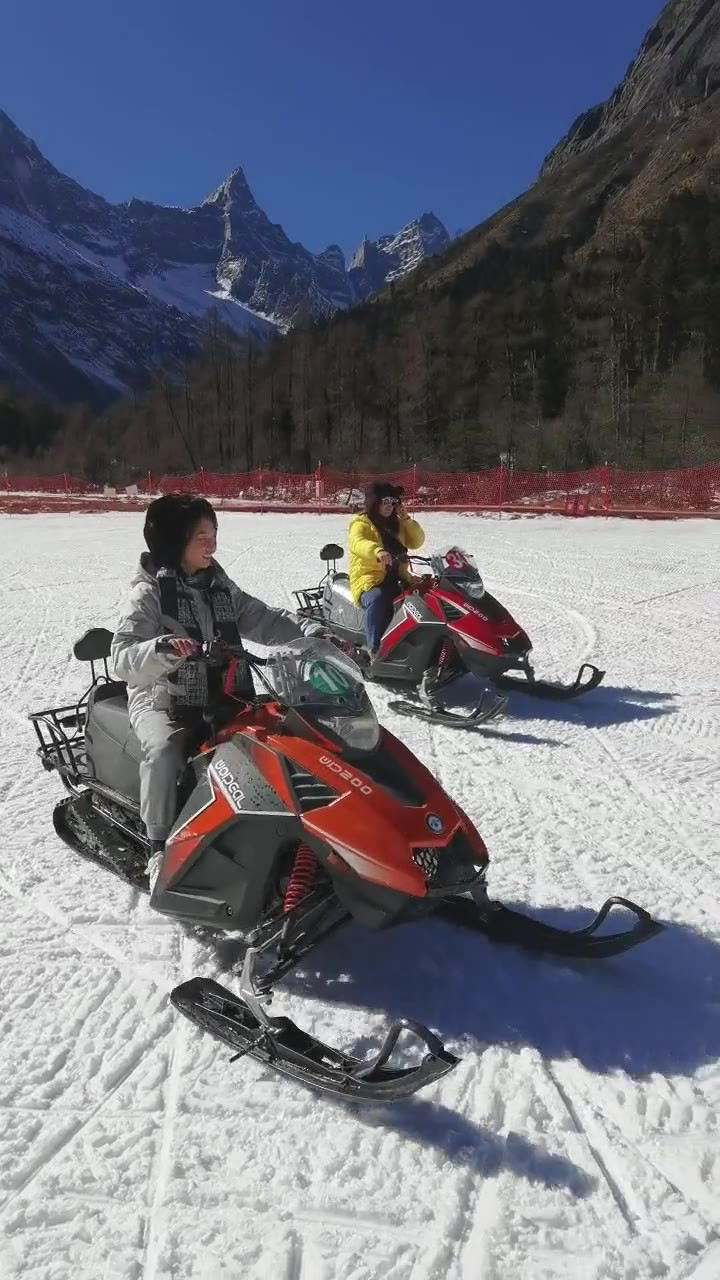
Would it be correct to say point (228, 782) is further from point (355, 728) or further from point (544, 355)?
point (544, 355)

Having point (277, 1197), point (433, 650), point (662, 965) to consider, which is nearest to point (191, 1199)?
point (277, 1197)

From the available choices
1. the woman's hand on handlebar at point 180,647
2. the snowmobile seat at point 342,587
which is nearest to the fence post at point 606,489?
the snowmobile seat at point 342,587

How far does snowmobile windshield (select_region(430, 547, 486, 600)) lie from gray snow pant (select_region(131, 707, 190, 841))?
10.3ft

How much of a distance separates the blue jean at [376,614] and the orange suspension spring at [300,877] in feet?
11.2

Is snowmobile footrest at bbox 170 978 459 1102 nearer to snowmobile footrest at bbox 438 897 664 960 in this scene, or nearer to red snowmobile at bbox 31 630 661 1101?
red snowmobile at bbox 31 630 661 1101

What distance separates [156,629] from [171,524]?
16.4 inches

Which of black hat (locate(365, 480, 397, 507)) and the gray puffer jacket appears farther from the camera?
black hat (locate(365, 480, 397, 507))

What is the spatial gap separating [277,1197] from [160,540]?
2212 millimetres

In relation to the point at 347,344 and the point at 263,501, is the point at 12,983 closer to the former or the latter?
the point at 263,501

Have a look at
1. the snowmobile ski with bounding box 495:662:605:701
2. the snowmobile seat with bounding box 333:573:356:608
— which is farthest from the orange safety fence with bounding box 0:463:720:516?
the snowmobile ski with bounding box 495:662:605:701

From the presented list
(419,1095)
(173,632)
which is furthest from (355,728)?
(419,1095)

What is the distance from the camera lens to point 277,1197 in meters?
1.91

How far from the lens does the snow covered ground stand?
179cm

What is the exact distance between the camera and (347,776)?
249cm
